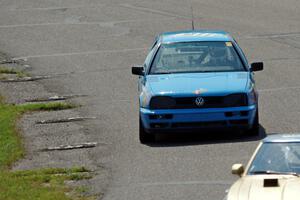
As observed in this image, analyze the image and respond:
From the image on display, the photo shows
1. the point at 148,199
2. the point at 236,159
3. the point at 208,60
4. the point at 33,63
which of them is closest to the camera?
the point at 148,199

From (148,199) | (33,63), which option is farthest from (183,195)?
(33,63)

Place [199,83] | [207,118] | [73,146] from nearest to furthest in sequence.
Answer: [207,118] < [199,83] < [73,146]

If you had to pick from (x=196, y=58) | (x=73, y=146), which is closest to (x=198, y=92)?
(x=196, y=58)

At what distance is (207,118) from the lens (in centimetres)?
1706

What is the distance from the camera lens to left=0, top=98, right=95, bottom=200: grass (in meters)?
14.0

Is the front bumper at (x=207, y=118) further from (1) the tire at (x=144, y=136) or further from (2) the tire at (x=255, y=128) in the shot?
(1) the tire at (x=144, y=136)

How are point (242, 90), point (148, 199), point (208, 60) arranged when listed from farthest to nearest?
point (208, 60)
point (242, 90)
point (148, 199)

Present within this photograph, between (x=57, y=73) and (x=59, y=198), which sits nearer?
(x=59, y=198)

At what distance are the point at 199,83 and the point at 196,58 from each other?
1078mm

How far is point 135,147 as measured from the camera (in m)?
17.1

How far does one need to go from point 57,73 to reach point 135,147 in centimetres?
896

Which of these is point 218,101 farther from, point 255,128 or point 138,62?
point 138,62

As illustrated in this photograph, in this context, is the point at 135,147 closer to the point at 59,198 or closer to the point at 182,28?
the point at 59,198

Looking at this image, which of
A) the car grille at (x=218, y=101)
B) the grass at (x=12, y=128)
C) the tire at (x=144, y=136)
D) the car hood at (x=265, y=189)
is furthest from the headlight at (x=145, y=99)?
the car hood at (x=265, y=189)
